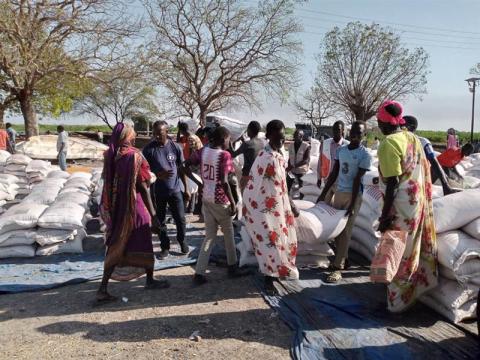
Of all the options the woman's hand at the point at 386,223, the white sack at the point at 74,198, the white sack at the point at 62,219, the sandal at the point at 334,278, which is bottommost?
the sandal at the point at 334,278

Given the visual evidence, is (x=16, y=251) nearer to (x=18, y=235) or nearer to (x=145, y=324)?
(x=18, y=235)

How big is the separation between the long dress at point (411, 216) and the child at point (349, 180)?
3.05 feet

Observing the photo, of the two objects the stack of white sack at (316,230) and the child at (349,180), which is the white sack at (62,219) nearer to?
the stack of white sack at (316,230)

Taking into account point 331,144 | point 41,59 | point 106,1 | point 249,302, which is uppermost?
point 106,1

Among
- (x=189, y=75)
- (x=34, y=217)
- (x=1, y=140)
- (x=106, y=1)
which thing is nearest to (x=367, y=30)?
(x=189, y=75)

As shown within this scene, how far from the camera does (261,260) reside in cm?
420

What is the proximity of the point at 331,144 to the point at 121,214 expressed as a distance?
330cm

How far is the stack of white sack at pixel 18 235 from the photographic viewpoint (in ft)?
17.9

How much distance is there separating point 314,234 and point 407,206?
4.40 ft

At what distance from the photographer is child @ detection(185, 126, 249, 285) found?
448 centimetres

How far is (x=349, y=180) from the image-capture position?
4.52m

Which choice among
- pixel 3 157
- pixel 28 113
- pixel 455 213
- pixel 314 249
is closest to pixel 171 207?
pixel 314 249

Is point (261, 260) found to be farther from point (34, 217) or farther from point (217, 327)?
point (34, 217)

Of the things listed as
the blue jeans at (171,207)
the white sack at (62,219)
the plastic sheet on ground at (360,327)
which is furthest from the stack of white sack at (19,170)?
the plastic sheet on ground at (360,327)
